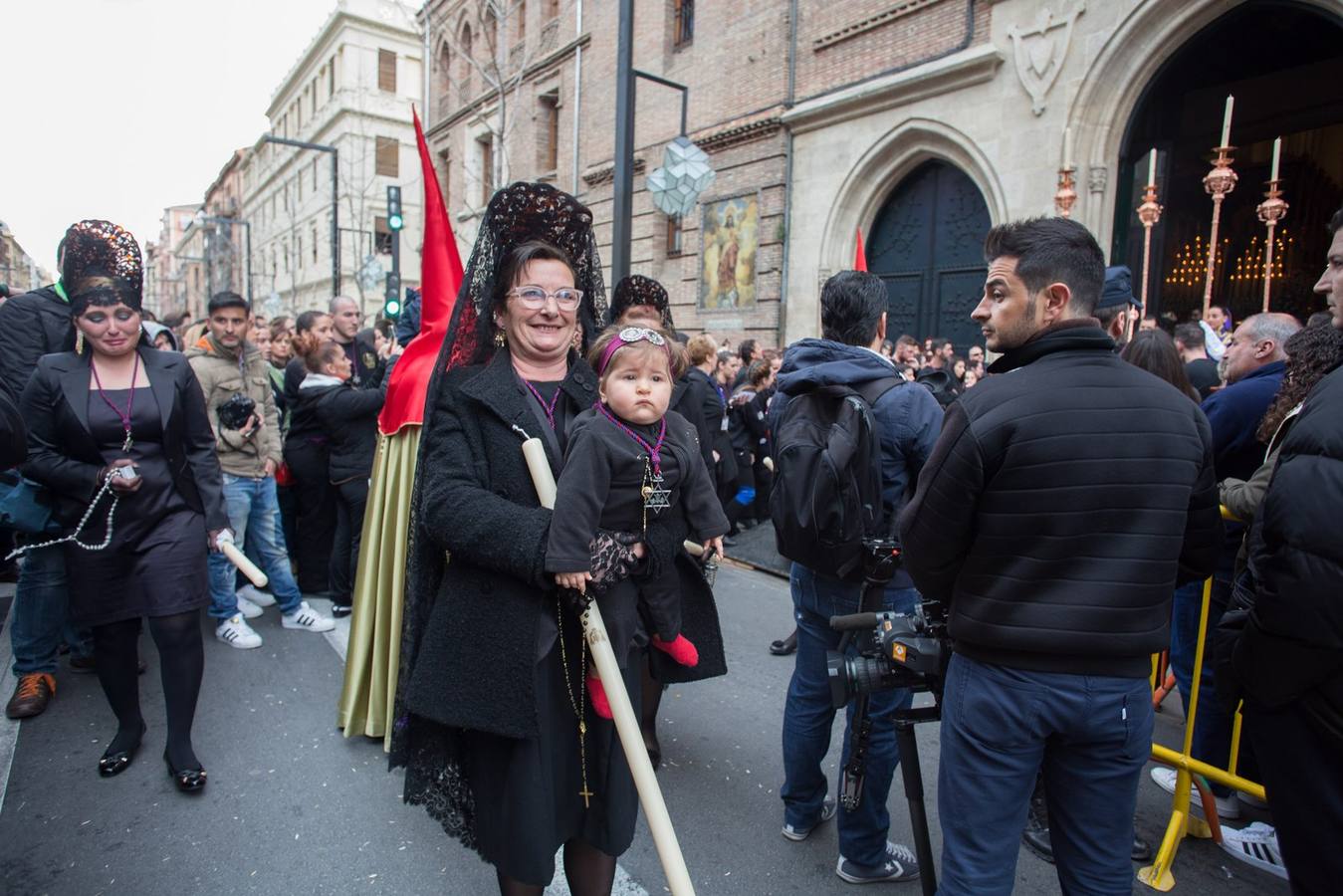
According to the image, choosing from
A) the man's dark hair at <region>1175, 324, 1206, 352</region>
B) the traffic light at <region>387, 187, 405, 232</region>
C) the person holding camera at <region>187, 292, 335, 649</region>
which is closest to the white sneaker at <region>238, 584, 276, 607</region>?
the person holding camera at <region>187, 292, 335, 649</region>

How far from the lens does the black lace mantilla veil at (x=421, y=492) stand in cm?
210

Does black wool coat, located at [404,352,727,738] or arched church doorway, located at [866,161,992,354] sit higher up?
arched church doorway, located at [866,161,992,354]

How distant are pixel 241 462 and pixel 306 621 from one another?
1111mm

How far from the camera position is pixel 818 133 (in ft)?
41.0

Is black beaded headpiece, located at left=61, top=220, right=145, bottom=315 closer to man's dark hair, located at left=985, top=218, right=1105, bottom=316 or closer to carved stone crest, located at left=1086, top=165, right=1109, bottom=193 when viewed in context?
man's dark hair, located at left=985, top=218, right=1105, bottom=316

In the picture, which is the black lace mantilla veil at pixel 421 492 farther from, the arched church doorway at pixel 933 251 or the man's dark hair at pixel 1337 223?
the arched church doorway at pixel 933 251

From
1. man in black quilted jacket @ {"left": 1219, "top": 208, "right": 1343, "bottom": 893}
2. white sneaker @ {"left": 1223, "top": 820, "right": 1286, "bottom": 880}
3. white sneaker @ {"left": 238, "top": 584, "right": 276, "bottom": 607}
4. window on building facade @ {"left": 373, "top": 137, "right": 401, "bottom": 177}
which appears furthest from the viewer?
window on building facade @ {"left": 373, "top": 137, "right": 401, "bottom": 177}

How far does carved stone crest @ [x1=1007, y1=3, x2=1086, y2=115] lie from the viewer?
29.9 ft

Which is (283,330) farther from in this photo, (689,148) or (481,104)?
(481,104)

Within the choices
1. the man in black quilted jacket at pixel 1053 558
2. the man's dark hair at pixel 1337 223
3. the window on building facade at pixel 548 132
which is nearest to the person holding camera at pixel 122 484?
the man in black quilted jacket at pixel 1053 558

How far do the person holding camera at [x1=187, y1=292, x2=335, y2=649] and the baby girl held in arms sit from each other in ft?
12.3

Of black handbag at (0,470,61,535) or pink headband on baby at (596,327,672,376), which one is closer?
pink headband on baby at (596,327,672,376)

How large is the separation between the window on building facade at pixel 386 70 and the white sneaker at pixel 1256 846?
43.5 meters

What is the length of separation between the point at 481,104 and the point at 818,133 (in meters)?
12.9
